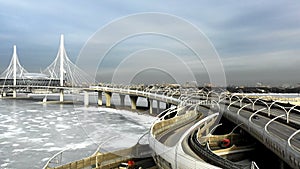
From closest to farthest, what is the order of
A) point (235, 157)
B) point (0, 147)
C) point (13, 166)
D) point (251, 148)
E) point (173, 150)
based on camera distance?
point (173, 150) < point (13, 166) < point (235, 157) < point (251, 148) < point (0, 147)

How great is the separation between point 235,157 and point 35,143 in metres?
15.3

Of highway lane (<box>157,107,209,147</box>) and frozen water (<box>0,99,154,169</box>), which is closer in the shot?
highway lane (<box>157,107,209,147</box>)

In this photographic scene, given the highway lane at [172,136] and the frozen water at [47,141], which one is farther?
the frozen water at [47,141]

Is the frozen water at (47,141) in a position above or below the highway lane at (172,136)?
below

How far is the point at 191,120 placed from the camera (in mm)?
20578

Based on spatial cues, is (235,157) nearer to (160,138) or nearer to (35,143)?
(160,138)

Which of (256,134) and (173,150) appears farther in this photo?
(256,134)

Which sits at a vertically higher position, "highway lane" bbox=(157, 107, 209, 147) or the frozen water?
"highway lane" bbox=(157, 107, 209, 147)

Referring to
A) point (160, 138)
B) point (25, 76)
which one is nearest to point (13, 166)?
point (160, 138)

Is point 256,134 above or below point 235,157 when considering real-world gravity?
above

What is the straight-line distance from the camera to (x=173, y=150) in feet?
32.1

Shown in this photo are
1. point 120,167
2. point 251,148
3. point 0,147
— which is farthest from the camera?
A: point 0,147

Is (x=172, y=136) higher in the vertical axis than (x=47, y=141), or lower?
higher

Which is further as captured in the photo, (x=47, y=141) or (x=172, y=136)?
(x=47, y=141)
